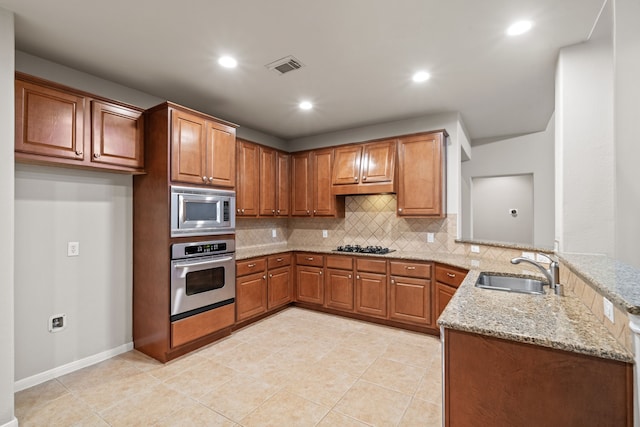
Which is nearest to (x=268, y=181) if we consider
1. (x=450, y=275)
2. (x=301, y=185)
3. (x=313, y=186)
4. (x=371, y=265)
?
(x=301, y=185)

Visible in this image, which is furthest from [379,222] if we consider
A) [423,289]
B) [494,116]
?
[494,116]

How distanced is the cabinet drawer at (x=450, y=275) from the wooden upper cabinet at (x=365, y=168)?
3.83ft

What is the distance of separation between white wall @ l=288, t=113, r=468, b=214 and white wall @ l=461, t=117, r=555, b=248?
4.73 ft

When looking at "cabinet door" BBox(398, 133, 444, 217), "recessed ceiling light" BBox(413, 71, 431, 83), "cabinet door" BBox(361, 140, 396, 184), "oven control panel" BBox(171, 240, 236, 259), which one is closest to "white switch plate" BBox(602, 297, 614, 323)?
"recessed ceiling light" BBox(413, 71, 431, 83)

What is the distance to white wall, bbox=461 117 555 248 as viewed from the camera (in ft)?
15.4

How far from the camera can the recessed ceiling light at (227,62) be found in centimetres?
250

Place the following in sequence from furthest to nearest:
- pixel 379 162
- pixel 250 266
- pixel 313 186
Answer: pixel 313 186
pixel 379 162
pixel 250 266

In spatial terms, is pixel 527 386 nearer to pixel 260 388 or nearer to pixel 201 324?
pixel 260 388

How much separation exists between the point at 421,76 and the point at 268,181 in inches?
98.1

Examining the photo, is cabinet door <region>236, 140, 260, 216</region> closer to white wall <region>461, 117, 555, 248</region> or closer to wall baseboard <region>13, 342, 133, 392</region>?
wall baseboard <region>13, 342, 133, 392</region>

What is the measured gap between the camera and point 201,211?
3.02 meters

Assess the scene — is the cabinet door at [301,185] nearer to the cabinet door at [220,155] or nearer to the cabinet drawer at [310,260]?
the cabinet drawer at [310,260]

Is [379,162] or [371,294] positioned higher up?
[379,162]

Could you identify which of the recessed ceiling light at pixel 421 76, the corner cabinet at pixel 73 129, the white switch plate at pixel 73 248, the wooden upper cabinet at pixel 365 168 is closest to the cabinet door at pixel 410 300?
the wooden upper cabinet at pixel 365 168
